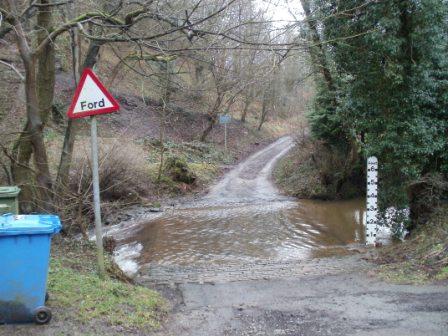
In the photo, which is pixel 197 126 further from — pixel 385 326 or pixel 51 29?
pixel 385 326

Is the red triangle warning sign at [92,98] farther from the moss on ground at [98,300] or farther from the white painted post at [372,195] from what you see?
the white painted post at [372,195]

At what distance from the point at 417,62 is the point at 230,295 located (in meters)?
7.18

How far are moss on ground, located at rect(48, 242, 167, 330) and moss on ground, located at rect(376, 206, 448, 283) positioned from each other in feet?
12.7

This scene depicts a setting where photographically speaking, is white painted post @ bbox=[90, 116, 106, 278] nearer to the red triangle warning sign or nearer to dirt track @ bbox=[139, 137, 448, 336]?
the red triangle warning sign

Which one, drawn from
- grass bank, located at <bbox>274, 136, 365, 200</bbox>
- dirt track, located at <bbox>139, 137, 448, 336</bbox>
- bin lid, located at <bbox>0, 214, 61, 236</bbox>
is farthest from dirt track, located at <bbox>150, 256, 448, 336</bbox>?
grass bank, located at <bbox>274, 136, 365, 200</bbox>

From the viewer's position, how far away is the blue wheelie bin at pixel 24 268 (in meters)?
4.70

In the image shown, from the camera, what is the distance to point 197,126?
1452 inches

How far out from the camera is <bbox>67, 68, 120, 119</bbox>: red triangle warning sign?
21.0 feet

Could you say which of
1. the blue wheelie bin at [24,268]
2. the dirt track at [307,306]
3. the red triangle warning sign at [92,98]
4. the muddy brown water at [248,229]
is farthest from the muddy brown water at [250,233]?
the blue wheelie bin at [24,268]

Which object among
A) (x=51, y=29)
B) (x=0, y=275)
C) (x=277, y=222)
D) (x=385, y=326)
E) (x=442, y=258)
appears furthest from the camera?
(x=277, y=222)

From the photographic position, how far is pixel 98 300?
5.62m

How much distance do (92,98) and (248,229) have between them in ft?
30.5

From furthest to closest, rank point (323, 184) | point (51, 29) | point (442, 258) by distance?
1. point (323, 184)
2. point (51, 29)
3. point (442, 258)

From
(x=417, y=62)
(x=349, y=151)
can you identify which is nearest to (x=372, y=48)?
(x=417, y=62)
